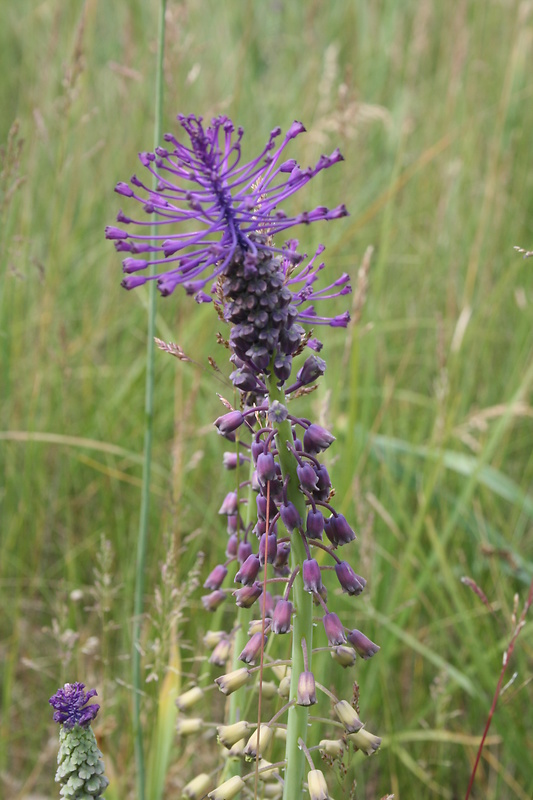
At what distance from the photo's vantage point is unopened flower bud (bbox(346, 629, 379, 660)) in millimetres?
1696

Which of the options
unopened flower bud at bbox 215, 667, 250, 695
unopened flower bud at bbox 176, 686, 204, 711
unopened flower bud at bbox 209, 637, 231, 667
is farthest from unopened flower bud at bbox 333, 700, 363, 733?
unopened flower bud at bbox 176, 686, 204, 711

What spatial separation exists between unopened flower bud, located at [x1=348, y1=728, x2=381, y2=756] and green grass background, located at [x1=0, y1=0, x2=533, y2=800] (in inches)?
10.1

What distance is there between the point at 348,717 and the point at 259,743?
7.4 inches

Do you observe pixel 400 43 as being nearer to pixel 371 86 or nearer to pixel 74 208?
pixel 371 86

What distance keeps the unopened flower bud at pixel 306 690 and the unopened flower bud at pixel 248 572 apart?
0.21 m

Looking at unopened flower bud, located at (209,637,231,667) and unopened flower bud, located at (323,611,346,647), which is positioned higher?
unopened flower bud, located at (323,611,346,647)

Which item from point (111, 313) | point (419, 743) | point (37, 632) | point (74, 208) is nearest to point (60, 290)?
point (111, 313)

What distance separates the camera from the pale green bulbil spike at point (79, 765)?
1.42 m

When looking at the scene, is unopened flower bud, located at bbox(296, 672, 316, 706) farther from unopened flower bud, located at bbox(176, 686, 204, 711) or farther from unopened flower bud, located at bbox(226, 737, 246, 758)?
unopened flower bud, located at bbox(176, 686, 204, 711)

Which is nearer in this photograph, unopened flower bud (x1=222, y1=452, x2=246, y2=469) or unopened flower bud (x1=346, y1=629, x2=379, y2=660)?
unopened flower bud (x1=346, y1=629, x2=379, y2=660)

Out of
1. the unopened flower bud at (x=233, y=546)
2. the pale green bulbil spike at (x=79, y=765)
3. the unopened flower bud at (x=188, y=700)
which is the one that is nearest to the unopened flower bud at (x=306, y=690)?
the pale green bulbil spike at (x=79, y=765)

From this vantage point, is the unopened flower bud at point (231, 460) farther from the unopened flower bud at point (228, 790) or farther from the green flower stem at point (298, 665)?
the unopened flower bud at point (228, 790)

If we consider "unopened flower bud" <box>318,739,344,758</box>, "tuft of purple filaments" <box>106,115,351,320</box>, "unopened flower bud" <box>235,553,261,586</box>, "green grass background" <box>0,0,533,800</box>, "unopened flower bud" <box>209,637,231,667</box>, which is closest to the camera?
"tuft of purple filaments" <box>106,115,351,320</box>

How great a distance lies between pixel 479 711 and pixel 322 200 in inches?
135
